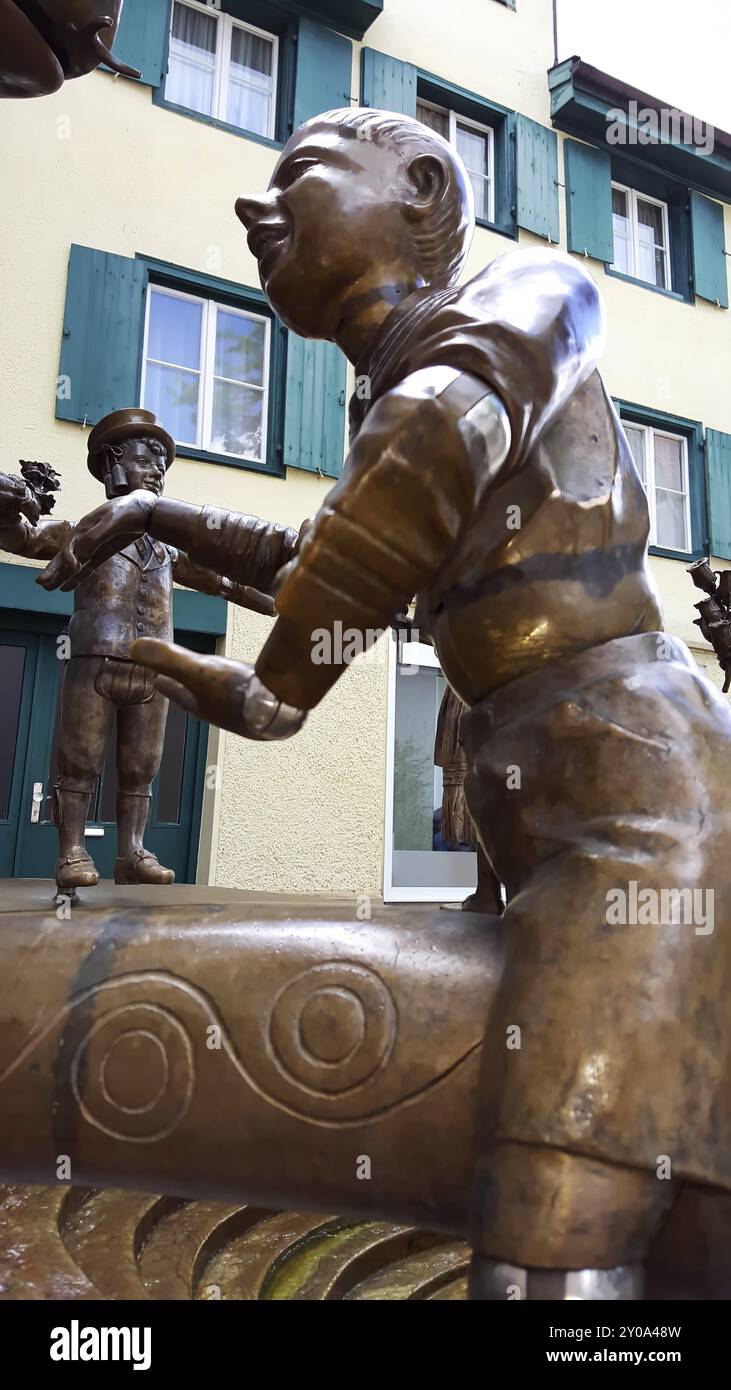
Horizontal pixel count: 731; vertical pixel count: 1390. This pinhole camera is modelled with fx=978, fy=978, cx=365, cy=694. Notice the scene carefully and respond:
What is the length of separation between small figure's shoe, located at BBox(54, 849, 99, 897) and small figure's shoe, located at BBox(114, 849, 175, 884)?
0.30m

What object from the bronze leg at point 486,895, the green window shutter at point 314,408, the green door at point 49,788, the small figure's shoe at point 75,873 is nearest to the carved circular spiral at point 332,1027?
the bronze leg at point 486,895

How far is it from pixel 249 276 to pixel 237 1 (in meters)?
2.04


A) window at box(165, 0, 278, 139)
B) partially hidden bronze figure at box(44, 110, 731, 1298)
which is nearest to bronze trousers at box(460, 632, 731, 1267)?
partially hidden bronze figure at box(44, 110, 731, 1298)

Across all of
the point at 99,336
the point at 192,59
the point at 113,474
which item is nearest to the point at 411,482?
the point at 113,474

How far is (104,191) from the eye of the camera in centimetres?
582

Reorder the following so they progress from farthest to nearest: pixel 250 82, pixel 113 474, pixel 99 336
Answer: pixel 250 82
pixel 99 336
pixel 113 474

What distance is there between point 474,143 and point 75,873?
7116 millimetres

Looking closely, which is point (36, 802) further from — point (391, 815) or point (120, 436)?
point (120, 436)

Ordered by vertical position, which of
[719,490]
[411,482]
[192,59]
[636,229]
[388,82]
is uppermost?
[636,229]

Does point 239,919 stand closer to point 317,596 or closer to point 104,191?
point 317,596

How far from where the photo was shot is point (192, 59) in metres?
6.45

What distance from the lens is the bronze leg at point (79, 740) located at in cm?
305
